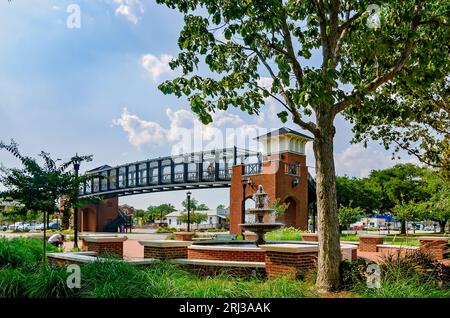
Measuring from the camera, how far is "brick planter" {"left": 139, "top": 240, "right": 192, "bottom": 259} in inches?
445

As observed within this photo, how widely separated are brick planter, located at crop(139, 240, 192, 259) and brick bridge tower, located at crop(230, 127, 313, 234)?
927 inches

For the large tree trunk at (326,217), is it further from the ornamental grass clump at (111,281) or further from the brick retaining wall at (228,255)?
the ornamental grass clump at (111,281)

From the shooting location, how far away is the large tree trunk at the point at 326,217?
8.73 meters

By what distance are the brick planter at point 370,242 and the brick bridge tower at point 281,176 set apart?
50.0 feet

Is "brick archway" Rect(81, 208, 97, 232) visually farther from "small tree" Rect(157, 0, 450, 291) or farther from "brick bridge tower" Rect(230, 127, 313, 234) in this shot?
"small tree" Rect(157, 0, 450, 291)

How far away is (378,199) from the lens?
51906 millimetres

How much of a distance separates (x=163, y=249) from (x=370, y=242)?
11.6m

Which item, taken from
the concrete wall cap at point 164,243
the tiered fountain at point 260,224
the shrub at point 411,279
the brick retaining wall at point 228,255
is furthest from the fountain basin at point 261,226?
the shrub at point 411,279

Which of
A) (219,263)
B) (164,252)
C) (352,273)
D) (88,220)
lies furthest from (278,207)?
(88,220)

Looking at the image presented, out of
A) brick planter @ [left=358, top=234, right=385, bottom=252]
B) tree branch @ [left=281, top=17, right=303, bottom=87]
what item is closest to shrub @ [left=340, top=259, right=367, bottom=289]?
tree branch @ [left=281, top=17, right=303, bottom=87]

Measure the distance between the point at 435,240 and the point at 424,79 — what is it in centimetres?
1008

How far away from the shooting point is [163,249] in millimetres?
11352

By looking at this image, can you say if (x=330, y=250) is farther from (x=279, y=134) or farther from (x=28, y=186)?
(x=279, y=134)
